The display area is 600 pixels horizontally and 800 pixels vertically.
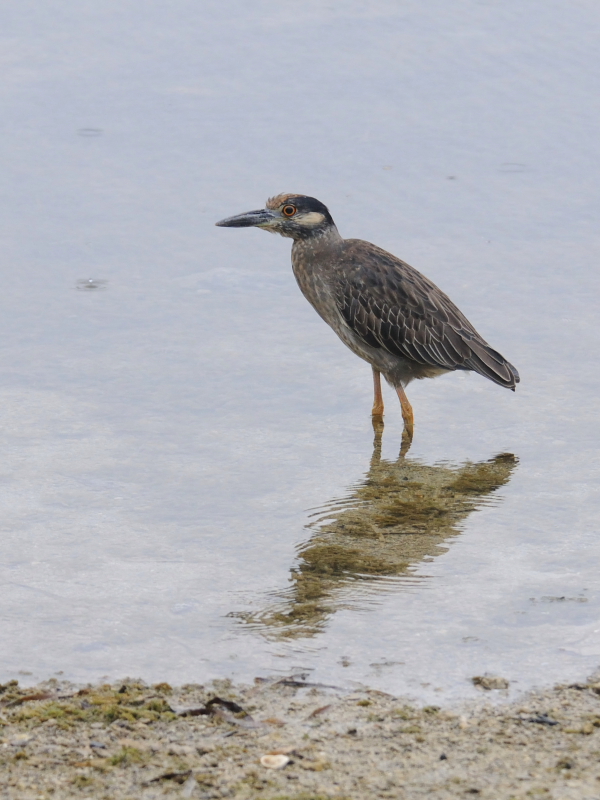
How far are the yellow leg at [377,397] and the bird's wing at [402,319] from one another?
0.22m

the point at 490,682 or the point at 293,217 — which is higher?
the point at 293,217

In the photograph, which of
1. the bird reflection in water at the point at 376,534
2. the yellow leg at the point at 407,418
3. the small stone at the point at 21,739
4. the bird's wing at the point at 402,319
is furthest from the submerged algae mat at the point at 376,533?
the small stone at the point at 21,739

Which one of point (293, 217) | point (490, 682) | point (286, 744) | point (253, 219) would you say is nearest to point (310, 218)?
point (293, 217)

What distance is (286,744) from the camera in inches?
165

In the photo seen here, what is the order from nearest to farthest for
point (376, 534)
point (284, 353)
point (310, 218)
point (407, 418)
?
1. point (376, 534)
2. point (407, 418)
3. point (310, 218)
4. point (284, 353)

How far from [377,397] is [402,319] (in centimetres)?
56

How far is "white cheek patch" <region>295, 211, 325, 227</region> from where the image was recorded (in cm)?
856

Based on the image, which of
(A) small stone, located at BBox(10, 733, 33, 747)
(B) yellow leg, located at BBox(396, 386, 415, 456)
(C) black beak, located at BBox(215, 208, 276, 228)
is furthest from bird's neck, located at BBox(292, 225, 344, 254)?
(A) small stone, located at BBox(10, 733, 33, 747)

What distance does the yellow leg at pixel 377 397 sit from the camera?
8.28 meters

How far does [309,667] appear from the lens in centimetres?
492

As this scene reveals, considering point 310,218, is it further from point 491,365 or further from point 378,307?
point 491,365

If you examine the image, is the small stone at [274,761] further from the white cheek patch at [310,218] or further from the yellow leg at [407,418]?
the white cheek patch at [310,218]

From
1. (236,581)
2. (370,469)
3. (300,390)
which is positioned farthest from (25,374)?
(236,581)

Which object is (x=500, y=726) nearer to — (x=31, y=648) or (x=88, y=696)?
(x=88, y=696)
